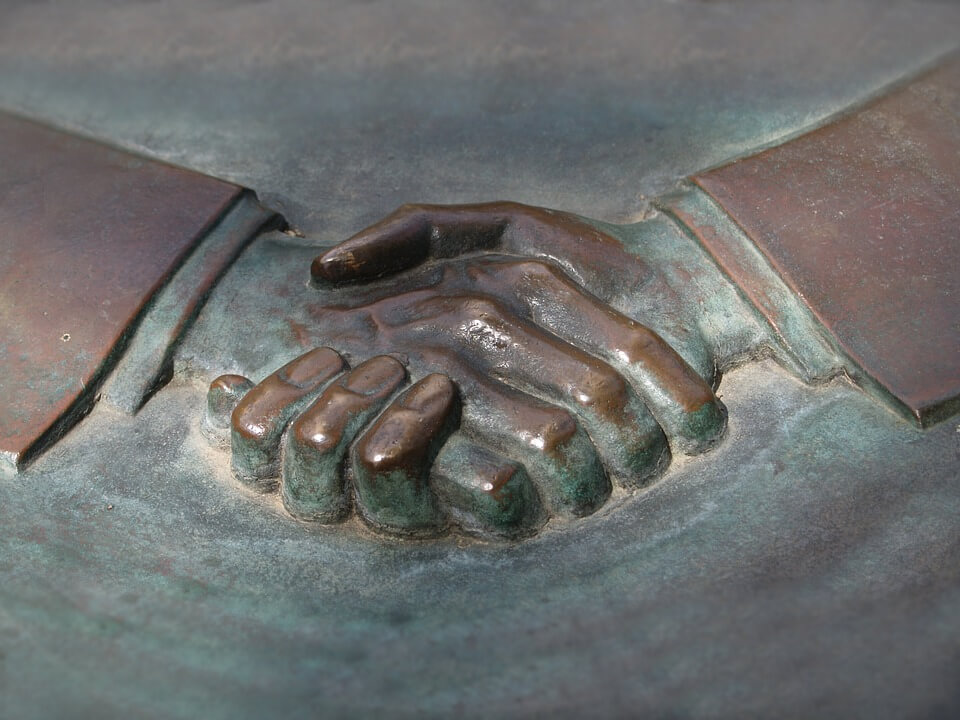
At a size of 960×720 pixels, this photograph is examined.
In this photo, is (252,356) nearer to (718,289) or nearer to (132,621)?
(132,621)

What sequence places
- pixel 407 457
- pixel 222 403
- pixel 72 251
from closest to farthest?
pixel 407 457 → pixel 222 403 → pixel 72 251

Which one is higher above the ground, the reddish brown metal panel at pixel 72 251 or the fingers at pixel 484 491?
the reddish brown metal panel at pixel 72 251

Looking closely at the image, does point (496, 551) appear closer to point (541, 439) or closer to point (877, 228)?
point (541, 439)

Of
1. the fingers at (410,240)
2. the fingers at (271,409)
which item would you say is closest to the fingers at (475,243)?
the fingers at (410,240)

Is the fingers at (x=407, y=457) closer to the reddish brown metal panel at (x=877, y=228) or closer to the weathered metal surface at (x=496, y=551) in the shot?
the weathered metal surface at (x=496, y=551)

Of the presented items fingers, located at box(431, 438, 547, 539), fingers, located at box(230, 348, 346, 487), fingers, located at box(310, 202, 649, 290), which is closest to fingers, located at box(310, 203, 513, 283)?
fingers, located at box(310, 202, 649, 290)

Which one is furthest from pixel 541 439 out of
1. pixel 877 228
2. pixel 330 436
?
pixel 877 228
